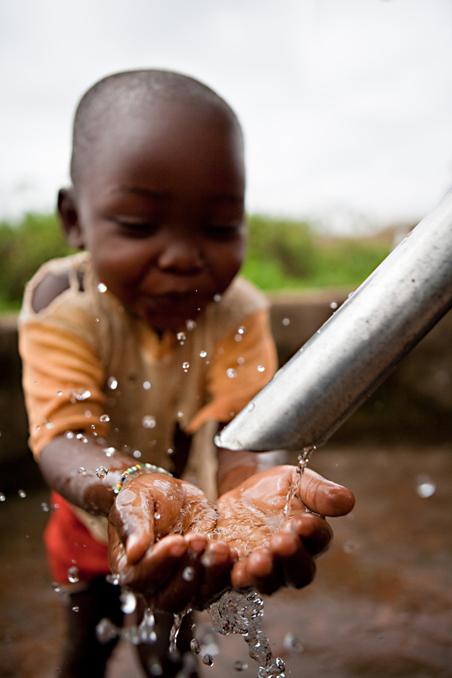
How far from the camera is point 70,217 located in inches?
58.6

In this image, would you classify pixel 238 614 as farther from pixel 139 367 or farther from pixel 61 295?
pixel 61 295

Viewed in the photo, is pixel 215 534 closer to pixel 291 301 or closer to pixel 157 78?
pixel 157 78

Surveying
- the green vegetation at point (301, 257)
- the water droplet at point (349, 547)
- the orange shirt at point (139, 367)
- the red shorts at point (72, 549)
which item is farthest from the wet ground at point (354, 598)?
the green vegetation at point (301, 257)

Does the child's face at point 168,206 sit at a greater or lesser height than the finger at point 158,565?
greater

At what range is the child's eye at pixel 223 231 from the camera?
129cm

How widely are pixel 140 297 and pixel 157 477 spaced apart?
433mm

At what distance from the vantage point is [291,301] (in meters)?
2.99

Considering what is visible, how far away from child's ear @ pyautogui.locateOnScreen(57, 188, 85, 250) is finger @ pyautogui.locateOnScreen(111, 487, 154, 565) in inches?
26.3

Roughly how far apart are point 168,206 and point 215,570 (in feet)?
2.18

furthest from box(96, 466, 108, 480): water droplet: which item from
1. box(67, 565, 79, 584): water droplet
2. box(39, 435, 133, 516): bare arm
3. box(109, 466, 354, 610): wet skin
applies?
box(67, 565, 79, 584): water droplet

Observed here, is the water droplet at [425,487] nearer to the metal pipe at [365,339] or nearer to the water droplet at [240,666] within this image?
the water droplet at [240,666]

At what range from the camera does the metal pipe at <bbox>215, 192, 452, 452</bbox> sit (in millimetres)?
599

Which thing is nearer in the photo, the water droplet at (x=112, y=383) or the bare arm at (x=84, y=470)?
the bare arm at (x=84, y=470)

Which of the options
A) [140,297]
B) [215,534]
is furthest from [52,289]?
[215,534]
